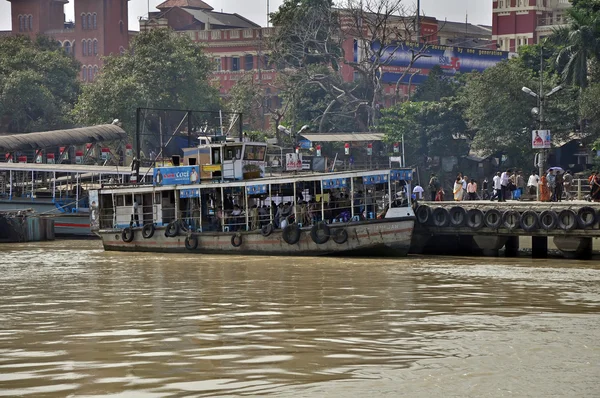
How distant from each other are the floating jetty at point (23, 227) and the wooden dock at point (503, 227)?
1661 cm

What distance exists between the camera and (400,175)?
32.4 m

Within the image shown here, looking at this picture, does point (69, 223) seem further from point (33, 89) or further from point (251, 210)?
point (33, 89)

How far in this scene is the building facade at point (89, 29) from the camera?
344 ft

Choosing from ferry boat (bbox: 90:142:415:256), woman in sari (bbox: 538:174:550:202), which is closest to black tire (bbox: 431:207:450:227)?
ferry boat (bbox: 90:142:415:256)

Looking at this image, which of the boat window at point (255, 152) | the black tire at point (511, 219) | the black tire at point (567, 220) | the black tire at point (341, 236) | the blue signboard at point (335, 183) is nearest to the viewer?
the black tire at point (567, 220)

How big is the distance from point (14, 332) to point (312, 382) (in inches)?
236

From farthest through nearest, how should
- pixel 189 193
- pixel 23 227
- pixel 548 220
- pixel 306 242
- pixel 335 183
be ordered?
1. pixel 23 227
2. pixel 189 193
3. pixel 306 242
4. pixel 335 183
5. pixel 548 220

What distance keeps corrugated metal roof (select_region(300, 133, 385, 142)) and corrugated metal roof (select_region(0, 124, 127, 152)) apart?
10.9 metres

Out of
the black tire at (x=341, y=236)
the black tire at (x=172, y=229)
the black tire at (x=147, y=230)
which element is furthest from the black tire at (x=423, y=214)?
the black tire at (x=147, y=230)

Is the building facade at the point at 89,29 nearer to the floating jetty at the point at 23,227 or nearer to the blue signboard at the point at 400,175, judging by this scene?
the floating jetty at the point at 23,227

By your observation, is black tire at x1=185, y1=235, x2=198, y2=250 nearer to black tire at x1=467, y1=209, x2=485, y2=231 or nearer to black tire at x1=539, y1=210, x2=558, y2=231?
black tire at x1=467, y1=209, x2=485, y2=231

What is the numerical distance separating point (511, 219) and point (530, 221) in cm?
59

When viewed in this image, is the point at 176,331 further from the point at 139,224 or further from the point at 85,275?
the point at 139,224

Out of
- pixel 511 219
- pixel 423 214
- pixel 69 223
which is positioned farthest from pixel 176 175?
pixel 69 223
